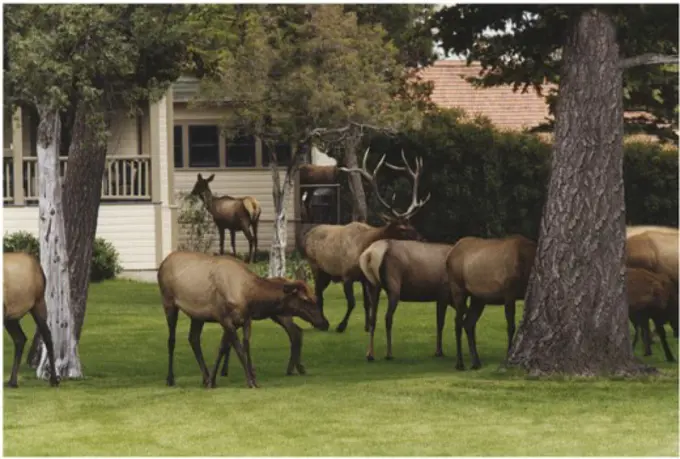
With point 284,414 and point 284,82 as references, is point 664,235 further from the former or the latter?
point 284,82

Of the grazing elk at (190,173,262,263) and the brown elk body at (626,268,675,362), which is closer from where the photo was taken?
the brown elk body at (626,268,675,362)

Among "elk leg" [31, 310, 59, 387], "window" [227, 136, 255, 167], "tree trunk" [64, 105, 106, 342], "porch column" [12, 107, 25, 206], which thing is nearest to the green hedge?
"porch column" [12, 107, 25, 206]

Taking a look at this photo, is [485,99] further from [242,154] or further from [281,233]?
→ [281,233]

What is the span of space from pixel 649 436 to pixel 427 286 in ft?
23.6

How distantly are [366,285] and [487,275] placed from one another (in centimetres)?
462

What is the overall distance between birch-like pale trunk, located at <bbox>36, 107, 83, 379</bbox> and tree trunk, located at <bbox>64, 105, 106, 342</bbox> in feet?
3.91

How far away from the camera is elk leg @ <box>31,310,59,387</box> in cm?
1923

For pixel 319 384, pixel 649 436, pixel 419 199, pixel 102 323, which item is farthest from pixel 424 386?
pixel 419 199

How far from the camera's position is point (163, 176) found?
37.7m

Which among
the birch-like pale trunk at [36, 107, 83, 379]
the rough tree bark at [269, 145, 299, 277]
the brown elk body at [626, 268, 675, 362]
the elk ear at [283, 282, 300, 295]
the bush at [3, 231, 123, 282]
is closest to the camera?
the elk ear at [283, 282, 300, 295]

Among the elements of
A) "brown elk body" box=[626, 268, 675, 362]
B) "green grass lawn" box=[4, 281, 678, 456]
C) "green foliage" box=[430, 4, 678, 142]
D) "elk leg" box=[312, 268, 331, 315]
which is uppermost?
"green foliage" box=[430, 4, 678, 142]

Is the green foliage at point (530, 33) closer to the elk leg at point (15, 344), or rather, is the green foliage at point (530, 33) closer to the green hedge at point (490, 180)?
the elk leg at point (15, 344)

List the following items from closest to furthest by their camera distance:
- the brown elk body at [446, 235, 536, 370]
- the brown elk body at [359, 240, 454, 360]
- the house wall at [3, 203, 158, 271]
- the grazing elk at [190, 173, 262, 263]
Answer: the brown elk body at [446, 235, 536, 370]
the brown elk body at [359, 240, 454, 360]
the house wall at [3, 203, 158, 271]
the grazing elk at [190, 173, 262, 263]

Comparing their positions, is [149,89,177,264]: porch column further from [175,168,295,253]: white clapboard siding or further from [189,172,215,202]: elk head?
[175,168,295,253]: white clapboard siding
